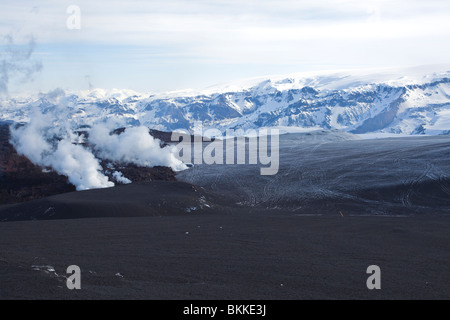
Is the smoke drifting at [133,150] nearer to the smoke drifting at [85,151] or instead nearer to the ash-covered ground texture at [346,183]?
the smoke drifting at [85,151]

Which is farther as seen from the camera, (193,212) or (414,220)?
(193,212)

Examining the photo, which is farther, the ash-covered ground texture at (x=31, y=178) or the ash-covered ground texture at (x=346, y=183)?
the ash-covered ground texture at (x=31, y=178)

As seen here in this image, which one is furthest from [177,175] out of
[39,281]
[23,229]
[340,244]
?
[39,281]

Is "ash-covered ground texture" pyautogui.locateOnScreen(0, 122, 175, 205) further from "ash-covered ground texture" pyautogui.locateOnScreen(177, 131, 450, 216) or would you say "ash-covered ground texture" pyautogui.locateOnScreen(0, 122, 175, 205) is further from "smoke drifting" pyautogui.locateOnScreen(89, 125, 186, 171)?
"ash-covered ground texture" pyautogui.locateOnScreen(177, 131, 450, 216)

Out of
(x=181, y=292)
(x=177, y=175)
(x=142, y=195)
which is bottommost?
(x=181, y=292)

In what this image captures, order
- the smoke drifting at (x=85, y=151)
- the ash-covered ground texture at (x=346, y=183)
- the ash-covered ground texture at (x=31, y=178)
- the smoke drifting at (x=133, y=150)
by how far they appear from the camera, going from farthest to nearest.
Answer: the smoke drifting at (x=133, y=150), the smoke drifting at (x=85, y=151), the ash-covered ground texture at (x=31, y=178), the ash-covered ground texture at (x=346, y=183)

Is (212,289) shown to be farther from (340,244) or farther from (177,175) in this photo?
(177,175)

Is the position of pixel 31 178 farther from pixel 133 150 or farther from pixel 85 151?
pixel 133 150

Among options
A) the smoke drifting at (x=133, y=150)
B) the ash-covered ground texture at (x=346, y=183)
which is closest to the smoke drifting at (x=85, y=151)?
the smoke drifting at (x=133, y=150)
